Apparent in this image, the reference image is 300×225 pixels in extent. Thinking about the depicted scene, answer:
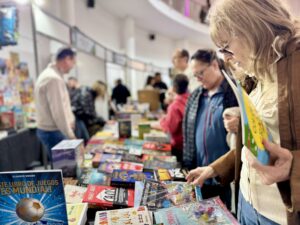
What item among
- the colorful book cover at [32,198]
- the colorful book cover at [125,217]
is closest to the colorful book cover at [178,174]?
the colorful book cover at [125,217]

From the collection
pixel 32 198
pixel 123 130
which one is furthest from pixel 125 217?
pixel 123 130

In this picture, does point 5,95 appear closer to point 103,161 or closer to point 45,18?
point 45,18

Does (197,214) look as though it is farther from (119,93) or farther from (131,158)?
(119,93)

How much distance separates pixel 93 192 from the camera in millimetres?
1188

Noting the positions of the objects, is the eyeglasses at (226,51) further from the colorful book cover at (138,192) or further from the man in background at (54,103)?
the man in background at (54,103)

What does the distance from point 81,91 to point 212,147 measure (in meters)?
2.75

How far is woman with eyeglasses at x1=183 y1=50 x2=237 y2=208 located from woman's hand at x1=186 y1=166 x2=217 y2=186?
44cm

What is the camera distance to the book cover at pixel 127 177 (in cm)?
127

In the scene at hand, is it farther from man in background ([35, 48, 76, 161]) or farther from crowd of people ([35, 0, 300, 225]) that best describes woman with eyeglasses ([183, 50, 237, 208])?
man in background ([35, 48, 76, 161])

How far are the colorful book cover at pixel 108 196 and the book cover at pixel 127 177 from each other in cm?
4

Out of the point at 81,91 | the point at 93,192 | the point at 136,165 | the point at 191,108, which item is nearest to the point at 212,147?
the point at 191,108

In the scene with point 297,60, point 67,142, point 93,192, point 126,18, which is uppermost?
point 126,18

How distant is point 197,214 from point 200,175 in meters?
0.29

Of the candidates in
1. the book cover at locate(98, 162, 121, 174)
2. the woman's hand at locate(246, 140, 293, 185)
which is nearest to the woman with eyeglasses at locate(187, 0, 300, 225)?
the woman's hand at locate(246, 140, 293, 185)
